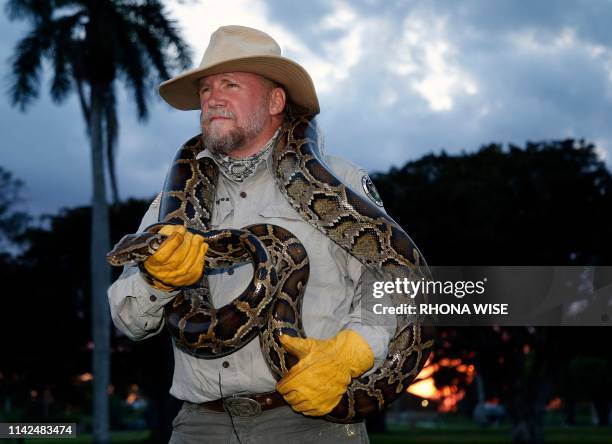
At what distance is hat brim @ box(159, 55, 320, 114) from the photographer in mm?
5539

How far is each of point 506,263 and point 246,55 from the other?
91.8 feet

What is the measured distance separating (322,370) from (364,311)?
67cm

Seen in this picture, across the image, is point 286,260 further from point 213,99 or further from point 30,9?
point 30,9

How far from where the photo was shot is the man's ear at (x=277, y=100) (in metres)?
5.88

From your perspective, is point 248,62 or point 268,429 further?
point 248,62

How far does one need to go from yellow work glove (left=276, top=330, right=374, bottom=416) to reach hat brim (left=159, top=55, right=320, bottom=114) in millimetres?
2070

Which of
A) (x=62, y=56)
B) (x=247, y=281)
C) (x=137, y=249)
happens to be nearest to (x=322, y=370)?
(x=247, y=281)

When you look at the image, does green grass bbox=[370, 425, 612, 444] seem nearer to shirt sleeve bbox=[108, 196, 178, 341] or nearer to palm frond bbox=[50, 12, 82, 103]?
palm frond bbox=[50, 12, 82, 103]

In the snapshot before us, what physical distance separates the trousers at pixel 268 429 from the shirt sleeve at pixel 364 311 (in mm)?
477

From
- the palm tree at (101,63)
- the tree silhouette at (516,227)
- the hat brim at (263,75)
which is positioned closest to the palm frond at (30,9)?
the palm tree at (101,63)

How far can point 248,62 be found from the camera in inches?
218

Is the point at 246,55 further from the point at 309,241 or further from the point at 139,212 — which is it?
the point at 139,212
